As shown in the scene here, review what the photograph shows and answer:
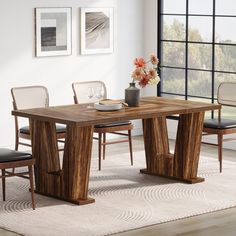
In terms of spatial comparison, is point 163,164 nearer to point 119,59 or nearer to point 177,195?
point 177,195

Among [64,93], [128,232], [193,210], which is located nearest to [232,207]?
[193,210]

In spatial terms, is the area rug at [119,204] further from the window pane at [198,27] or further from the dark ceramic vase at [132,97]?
the window pane at [198,27]

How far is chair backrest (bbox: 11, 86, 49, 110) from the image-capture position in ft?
26.2

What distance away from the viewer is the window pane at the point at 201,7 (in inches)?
383

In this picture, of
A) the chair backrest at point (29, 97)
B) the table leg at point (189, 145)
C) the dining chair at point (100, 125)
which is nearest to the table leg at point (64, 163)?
the chair backrest at point (29, 97)

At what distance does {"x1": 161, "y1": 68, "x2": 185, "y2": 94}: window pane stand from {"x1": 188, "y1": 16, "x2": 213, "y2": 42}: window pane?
454 millimetres

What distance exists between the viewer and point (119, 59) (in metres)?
10.1

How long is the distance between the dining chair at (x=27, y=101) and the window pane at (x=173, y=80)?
7.79 feet

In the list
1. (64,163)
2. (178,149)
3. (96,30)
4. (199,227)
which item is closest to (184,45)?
(96,30)

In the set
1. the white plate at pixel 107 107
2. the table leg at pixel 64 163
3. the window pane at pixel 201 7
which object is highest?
the window pane at pixel 201 7

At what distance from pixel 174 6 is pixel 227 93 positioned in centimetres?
197

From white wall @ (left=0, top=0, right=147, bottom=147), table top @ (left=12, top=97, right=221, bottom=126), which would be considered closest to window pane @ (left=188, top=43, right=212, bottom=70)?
white wall @ (left=0, top=0, right=147, bottom=147)

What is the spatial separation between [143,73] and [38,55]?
1.99 metres

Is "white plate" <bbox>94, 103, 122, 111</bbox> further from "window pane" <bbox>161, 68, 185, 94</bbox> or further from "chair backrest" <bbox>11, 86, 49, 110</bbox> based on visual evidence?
"window pane" <bbox>161, 68, 185, 94</bbox>
